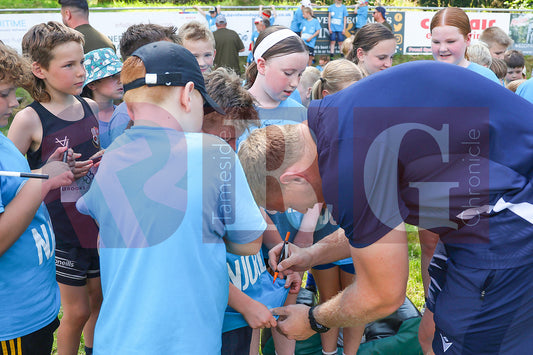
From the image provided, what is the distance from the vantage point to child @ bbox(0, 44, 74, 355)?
74.6 inches

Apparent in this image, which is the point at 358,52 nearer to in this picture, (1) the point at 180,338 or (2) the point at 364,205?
(2) the point at 364,205

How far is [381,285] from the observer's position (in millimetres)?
1708

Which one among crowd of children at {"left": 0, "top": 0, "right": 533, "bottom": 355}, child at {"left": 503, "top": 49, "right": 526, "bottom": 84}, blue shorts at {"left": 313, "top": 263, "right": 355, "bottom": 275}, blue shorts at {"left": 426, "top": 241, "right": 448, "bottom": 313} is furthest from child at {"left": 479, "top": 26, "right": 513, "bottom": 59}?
blue shorts at {"left": 426, "top": 241, "right": 448, "bottom": 313}

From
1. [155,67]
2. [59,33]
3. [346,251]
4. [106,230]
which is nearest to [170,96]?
[155,67]

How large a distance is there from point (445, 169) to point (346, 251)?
3.44ft

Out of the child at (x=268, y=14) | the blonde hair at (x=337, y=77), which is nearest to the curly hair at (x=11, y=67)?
the blonde hair at (x=337, y=77)

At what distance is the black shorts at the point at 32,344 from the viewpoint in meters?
1.97

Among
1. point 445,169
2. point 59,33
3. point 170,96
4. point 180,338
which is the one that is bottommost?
point 180,338

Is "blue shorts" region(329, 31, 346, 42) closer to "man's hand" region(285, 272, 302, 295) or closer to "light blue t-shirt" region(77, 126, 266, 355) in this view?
"man's hand" region(285, 272, 302, 295)

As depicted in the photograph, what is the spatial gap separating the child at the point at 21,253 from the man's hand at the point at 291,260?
1.04 metres

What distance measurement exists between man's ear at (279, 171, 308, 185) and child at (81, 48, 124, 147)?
1758mm

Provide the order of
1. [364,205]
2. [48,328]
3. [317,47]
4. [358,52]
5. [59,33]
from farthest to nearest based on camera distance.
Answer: [317,47] < [358,52] < [59,33] < [48,328] < [364,205]

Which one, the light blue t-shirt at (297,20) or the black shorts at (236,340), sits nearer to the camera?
the black shorts at (236,340)

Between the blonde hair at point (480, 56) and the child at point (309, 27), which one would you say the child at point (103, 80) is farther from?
the child at point (309, 27)
